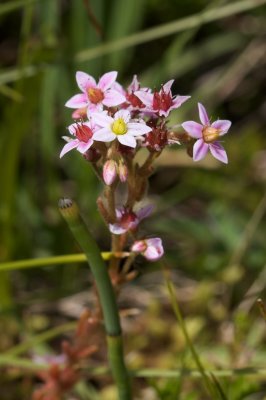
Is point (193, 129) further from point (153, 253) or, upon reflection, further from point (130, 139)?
point (153, 253)

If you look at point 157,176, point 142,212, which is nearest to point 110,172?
point 142,212

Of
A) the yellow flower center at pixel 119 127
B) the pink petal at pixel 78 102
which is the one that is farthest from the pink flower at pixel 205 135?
the pink petal at pixel 78 102

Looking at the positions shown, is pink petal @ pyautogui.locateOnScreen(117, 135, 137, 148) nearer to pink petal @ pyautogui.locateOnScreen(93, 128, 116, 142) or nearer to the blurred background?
pink petal @ pyautogui.locateOnScreen(93, 128, 116, 142)

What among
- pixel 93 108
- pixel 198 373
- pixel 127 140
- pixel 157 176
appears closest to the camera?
pixel 127 140

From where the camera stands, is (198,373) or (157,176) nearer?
(198,373)

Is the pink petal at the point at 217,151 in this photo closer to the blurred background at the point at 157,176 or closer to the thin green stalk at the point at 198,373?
the thin green stalk at the point at 198,373
